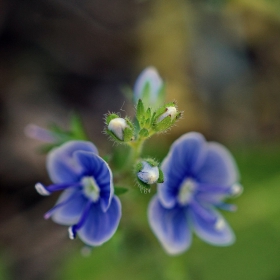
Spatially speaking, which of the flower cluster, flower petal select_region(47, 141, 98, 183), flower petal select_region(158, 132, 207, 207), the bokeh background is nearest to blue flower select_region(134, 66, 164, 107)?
the flower cluster

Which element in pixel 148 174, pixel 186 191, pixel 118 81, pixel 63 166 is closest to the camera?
pixel 148 174

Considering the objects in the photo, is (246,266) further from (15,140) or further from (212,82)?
(15,140)

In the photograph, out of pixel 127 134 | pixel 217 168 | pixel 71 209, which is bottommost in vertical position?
pixel 71 209

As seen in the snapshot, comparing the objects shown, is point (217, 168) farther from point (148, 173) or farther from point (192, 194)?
point (148, 173)

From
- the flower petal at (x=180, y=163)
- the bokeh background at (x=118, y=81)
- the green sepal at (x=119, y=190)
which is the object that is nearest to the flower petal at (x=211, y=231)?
the flower petal at (x=180, y=163)

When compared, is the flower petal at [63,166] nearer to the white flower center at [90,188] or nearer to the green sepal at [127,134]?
the white flower center at [90,188]

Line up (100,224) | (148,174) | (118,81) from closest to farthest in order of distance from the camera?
(148,174)
(100,224)
(118,81)

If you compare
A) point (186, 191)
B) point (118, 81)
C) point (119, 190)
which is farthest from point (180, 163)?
point (118, 81)

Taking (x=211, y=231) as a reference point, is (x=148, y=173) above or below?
above

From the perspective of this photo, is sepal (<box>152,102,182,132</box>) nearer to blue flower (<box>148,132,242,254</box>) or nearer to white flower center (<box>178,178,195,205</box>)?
blue flower (<box>148,132,242,254</box>)
